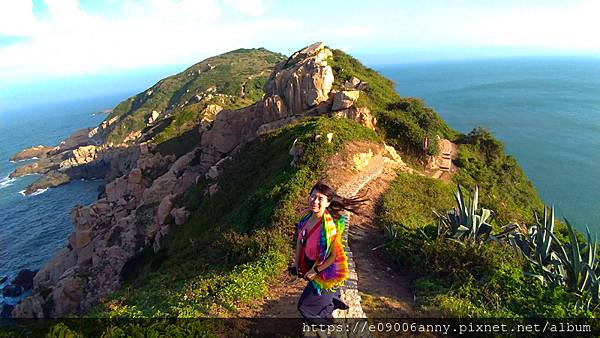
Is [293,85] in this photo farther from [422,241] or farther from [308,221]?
[308,221]

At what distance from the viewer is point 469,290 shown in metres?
7.71

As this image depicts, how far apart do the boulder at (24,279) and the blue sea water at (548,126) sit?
64572mm

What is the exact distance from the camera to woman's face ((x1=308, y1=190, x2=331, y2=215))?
4.69 metres

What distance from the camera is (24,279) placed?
127 feet

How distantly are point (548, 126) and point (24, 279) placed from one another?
10110 centimetres

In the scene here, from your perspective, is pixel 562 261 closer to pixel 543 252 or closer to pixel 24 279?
pixel 543 252

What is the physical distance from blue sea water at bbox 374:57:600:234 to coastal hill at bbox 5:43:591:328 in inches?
1163

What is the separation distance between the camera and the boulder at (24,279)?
3803 cm

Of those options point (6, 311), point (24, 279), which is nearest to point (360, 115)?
point (6, 311)

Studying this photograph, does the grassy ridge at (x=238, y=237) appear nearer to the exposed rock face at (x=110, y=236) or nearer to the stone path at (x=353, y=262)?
the stone path at (x=353, y=262)

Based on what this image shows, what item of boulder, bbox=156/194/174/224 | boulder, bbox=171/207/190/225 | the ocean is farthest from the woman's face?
the ocean

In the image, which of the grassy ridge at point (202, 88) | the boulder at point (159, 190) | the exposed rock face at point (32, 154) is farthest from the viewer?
the exposed rock face at point (32, 154)

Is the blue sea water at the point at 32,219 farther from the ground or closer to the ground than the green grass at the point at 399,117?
closer to the ground

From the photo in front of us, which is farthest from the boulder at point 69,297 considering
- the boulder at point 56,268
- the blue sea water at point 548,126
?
the blue sea water at point 548,126
